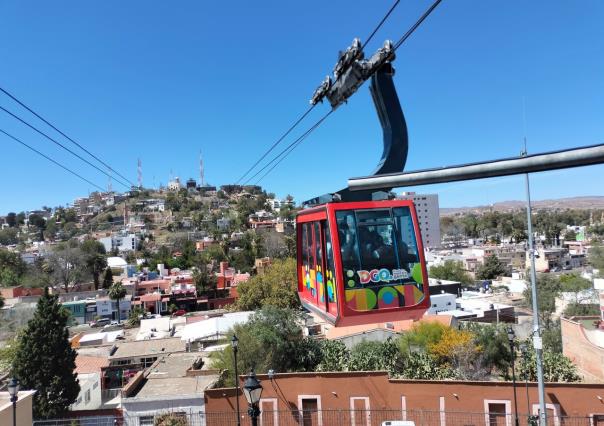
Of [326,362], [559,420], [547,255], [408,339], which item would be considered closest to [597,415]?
[559,420]

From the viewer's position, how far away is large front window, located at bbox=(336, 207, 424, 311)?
14.8 feet

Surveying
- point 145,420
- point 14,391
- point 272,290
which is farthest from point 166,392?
point 272,290

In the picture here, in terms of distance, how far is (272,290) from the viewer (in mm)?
30969

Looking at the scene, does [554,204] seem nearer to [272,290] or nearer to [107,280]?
[272,290]

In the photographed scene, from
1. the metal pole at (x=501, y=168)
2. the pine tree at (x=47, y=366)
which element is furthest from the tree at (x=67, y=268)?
the metal pole at (x=501, y=168)

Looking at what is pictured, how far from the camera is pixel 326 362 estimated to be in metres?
15.6

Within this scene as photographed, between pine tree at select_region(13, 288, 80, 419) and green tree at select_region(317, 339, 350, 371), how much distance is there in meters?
10.2

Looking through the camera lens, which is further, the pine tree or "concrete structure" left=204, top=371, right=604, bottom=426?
Result: the pine tree

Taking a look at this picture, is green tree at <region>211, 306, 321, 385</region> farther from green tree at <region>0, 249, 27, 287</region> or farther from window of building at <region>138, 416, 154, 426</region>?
green tree at <region>0, 249, 27, 287</region>

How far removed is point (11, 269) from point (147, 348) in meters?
47.9

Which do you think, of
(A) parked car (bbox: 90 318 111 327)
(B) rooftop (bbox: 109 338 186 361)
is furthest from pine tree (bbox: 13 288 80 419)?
(A) parked car (bbox: 90 318 111 327)

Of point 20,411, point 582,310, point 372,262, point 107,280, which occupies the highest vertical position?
point 372,262

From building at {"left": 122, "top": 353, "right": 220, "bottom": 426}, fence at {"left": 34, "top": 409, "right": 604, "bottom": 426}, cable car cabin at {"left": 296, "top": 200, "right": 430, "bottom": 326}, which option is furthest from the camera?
building at {"left": 122, "top": 353, "right": 220, "bottom": 426}

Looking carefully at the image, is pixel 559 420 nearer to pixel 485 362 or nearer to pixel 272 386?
pixel 485 362
